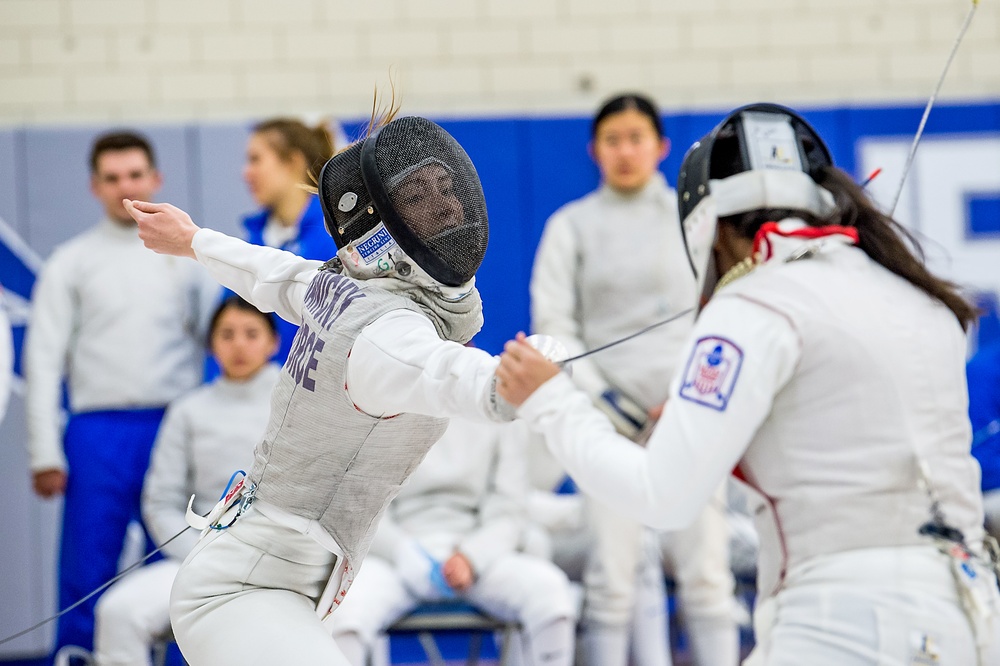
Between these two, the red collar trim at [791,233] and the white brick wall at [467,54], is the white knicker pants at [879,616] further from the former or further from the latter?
the white brick wall at [467,54]

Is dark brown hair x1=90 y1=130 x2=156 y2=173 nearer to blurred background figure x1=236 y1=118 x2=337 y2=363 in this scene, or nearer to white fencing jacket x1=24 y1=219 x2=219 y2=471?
white fencing jacket x1=24 y1=219 x2=219 y2=471

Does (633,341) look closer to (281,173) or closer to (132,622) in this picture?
(281,173)

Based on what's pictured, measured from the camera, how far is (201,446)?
12.6 feet

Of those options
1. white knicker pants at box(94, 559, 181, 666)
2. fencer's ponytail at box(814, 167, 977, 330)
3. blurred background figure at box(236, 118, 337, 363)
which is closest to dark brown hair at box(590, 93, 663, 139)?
blurred background figure at box(236, 118, 337, 363)

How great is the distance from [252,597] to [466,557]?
1.89m

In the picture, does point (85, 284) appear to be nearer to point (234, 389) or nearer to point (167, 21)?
point (234, 389)

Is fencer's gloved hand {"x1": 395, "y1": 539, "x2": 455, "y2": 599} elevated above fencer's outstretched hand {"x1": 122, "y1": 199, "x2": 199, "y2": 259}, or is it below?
below

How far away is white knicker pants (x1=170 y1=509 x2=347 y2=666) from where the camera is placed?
1.65 metres

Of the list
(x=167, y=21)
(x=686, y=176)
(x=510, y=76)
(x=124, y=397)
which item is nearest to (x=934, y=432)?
(x=686, y=176)

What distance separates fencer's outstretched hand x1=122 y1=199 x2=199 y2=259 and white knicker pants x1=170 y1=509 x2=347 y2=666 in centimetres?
51

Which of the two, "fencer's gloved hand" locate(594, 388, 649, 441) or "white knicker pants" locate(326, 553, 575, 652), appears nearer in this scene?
"white knicker pants" locate(326, 553, 575, 652)

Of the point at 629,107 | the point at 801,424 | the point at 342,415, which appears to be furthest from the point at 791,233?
the point at 629,107

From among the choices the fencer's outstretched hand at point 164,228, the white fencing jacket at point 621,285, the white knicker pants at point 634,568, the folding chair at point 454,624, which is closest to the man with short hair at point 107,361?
the folding chair at point 454,624

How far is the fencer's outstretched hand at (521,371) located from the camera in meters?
1.58
